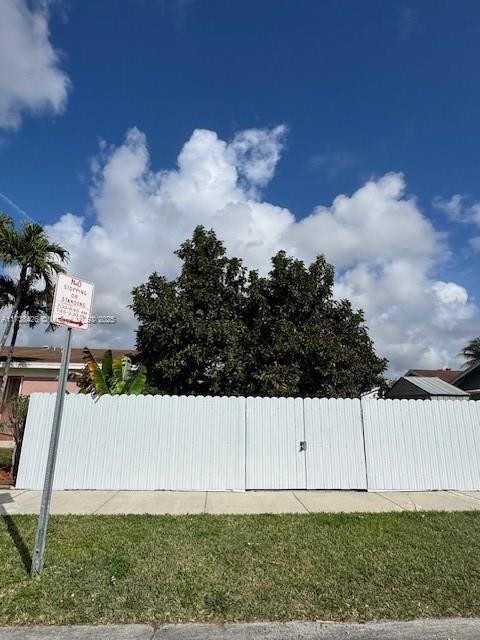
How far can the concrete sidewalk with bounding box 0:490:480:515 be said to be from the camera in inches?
287

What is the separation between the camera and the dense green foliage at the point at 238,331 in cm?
1156

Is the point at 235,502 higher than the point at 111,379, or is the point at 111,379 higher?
the point at 111,379

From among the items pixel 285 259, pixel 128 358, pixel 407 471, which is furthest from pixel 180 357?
pixel 407 471

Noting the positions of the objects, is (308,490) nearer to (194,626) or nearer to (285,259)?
(194,626)

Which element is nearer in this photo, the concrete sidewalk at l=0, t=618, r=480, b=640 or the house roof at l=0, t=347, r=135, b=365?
the concrete sidewalk at l=0, t=618, r=480, b=640

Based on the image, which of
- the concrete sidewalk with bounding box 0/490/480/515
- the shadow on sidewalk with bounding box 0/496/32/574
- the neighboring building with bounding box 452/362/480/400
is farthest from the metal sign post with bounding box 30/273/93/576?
the neighboring building with bounding box 452/362/480/400

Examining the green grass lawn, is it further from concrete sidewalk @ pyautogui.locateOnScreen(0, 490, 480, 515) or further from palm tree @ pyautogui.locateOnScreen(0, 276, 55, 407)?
palm tree @ pyautogui.locateOnScreen(0, 276, 55, 407)

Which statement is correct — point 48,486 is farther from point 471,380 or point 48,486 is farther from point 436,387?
point 471,380

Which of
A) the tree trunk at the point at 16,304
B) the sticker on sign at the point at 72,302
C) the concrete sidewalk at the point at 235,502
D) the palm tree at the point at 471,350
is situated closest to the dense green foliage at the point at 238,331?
the concrete sidewalk at the point at 235,502

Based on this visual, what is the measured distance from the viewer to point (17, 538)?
551 cm

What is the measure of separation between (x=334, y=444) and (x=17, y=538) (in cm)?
605

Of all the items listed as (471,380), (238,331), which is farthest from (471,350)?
(238,331)

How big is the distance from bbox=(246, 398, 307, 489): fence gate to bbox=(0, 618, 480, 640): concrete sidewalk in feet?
17.9

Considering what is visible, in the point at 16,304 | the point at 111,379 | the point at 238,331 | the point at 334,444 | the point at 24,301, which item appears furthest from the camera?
the point at 24,301
